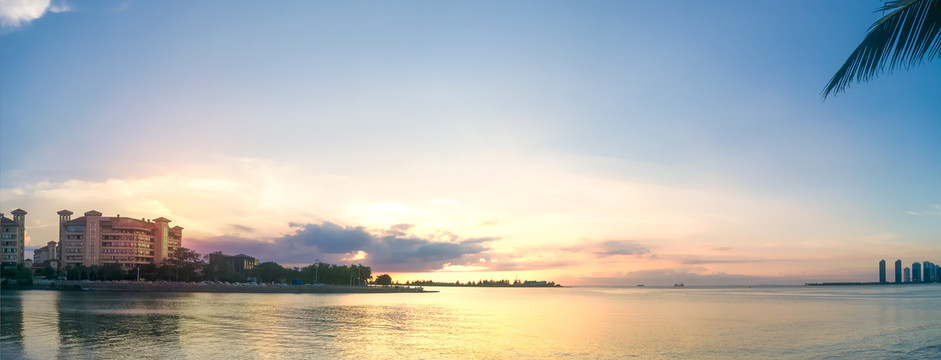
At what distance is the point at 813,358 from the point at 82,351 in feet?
141

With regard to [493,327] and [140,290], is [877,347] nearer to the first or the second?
[493,327]

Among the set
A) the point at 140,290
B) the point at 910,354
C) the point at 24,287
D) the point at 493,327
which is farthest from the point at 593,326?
the point at 24,287

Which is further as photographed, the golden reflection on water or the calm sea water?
the calm sea water

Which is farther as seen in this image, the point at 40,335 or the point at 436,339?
the point at 436,339

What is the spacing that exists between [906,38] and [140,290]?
181m

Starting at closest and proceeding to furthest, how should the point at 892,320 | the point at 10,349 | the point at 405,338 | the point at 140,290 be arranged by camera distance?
the point at 10,349 → the point at 405,338 → the point at 892,320 → the point at 140,290

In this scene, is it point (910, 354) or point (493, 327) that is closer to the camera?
point (910, 354)

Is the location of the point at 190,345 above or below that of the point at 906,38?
below

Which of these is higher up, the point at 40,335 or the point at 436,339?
the point at 40,335

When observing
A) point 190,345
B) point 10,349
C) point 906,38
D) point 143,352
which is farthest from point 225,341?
point 906,38

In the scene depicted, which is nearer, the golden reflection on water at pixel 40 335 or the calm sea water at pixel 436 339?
the golden reflection on water at pixel 40 335

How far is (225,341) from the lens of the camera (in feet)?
133

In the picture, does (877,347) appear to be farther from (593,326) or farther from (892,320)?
(892,320)

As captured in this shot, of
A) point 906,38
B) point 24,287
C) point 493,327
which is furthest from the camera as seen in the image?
point 24,287
